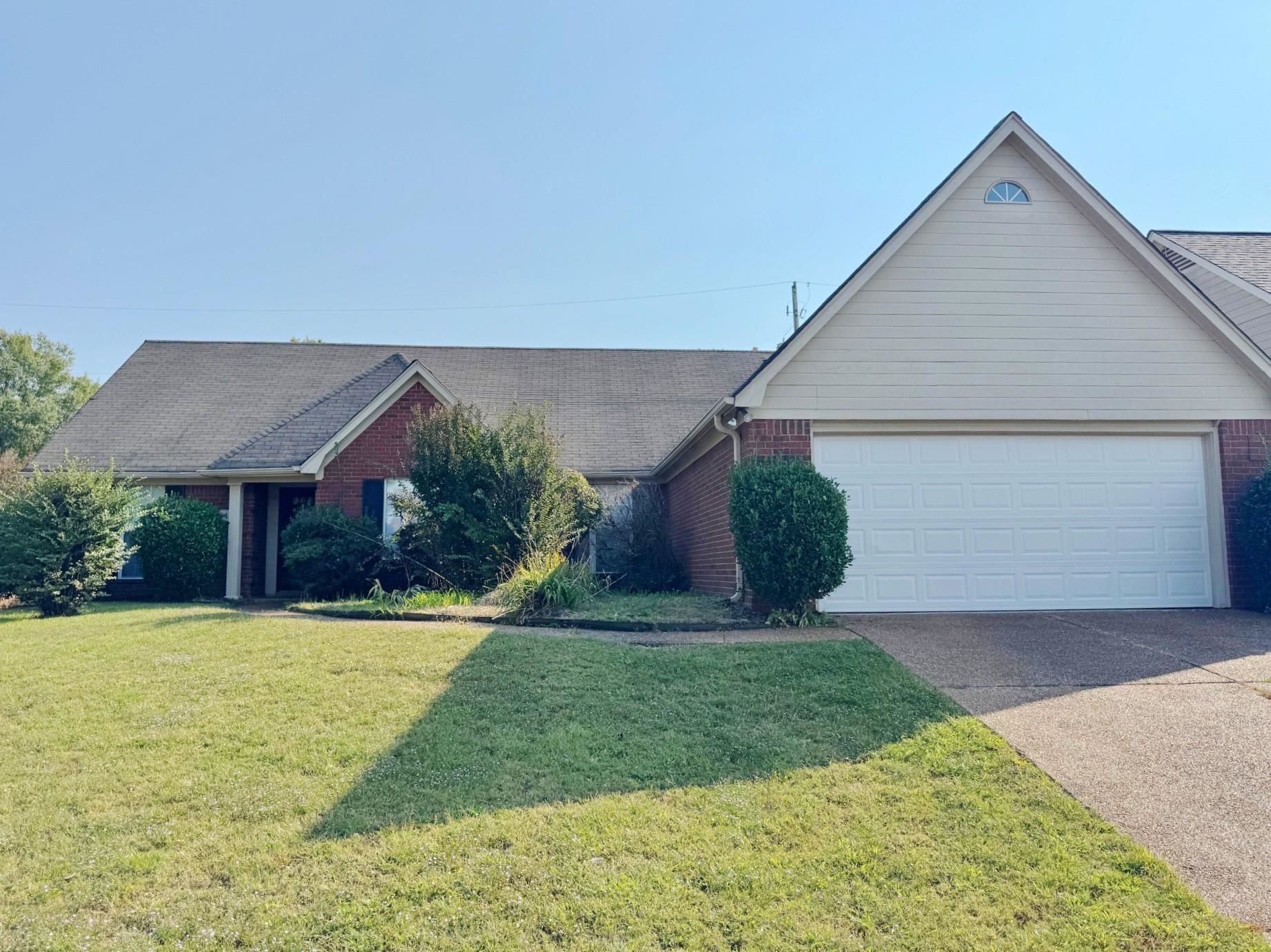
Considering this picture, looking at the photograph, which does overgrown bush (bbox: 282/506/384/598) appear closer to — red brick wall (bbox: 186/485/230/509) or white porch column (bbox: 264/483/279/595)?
white porch column (bbox: 264/483/279/595)

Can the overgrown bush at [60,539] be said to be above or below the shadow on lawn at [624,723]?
above

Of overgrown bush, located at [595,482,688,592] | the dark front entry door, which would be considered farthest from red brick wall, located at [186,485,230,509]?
overgrown bush, located at [595,482,688,592]

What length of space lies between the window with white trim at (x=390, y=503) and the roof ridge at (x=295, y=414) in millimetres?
2466

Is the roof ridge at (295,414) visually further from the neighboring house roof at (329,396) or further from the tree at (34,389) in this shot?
the tree at (34,389)

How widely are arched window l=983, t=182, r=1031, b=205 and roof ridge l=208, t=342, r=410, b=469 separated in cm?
1087

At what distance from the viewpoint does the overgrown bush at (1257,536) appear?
394 inches

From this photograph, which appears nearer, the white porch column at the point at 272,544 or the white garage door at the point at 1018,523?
the white garage door at the point at 1018,523

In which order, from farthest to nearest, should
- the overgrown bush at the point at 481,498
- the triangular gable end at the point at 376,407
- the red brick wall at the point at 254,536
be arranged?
the red brick wall at the point at 254,536
the triangular gable end at the point at 376,407
the overgrown bush at the point at 481,498

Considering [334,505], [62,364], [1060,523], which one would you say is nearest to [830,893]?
[1060,523]

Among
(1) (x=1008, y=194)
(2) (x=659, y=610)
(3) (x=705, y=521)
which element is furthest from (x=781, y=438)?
(1) (x=1008, y=194)

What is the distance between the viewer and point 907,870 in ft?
12.9

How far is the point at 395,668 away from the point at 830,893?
465 cm

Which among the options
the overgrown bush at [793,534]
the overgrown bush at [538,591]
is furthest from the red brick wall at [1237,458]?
the overgrown bush at [538,591]

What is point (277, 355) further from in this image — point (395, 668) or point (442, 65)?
point (395, 668)
